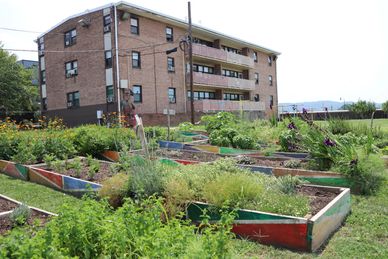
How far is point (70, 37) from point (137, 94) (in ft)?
27.7

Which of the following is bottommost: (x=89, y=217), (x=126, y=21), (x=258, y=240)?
(x=258, y=240)

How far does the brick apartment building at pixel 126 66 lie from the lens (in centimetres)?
2536

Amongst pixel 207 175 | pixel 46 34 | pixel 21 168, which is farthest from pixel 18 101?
pixel 207 175

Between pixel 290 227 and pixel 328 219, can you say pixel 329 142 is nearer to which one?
pixel 328 219

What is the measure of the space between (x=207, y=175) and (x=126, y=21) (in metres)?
22.2

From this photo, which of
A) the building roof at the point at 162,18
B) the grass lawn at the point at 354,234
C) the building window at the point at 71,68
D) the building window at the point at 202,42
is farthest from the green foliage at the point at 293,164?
the building window at the point at 202,42

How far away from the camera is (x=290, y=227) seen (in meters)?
4.14

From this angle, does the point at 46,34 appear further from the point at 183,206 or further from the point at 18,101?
the point at 183,206

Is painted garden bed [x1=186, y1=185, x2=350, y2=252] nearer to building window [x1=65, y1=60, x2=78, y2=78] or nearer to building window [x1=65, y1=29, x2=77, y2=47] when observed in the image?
building window [x1=65, y1=60, x2=78, y2=78]

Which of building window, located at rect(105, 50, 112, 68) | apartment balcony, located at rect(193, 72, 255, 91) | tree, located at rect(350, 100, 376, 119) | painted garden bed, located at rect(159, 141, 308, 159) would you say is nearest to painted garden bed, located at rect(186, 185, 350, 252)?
painted garden bed, located at rect(159, 141, 308, 159)

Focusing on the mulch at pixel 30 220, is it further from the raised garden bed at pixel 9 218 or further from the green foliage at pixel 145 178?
the green foliage at pixel 145 178

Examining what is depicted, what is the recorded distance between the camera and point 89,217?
2.99 meters

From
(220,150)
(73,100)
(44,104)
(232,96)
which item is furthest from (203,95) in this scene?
(220,150)

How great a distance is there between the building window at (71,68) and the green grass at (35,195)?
859 inches
